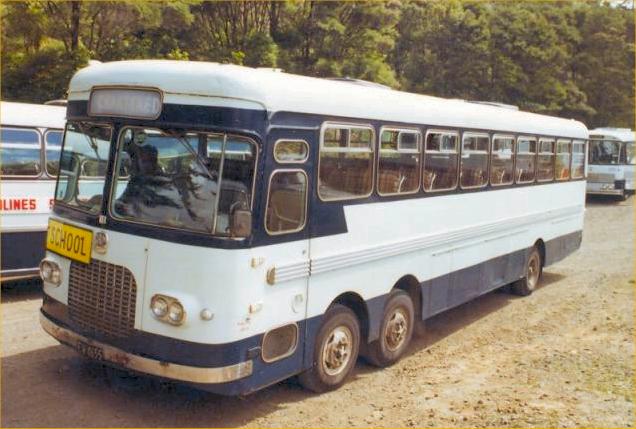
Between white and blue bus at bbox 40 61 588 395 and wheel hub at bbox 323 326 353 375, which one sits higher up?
white and blue bus at bbox 40 61 588 395

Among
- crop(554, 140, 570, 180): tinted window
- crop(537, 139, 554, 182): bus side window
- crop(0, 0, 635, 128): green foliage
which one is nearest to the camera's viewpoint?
crop(537, 139, 554, 182): bus side window

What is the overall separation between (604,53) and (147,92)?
3856cm

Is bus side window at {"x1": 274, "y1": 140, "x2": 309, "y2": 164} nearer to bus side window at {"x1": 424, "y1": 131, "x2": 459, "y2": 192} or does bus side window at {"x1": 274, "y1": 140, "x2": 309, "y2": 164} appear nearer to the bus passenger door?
the bus passenger door

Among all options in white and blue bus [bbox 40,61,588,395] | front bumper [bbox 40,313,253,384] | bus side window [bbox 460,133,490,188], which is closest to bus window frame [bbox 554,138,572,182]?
bus side window [bbox 460,133,490,188]

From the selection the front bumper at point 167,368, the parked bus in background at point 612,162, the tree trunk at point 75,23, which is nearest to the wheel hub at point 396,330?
the front bumper at point 167,368

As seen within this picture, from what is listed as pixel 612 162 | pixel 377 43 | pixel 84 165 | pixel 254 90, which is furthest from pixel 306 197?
pixel 612 162

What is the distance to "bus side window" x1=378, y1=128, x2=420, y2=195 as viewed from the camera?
7.21 meters

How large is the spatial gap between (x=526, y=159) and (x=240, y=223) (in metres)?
7.20

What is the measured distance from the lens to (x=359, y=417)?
6.16 m

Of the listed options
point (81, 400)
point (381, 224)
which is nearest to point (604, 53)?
point (381, 224)

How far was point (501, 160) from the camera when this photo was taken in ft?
33.4

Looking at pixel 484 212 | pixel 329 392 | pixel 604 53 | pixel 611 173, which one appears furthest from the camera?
pixel 604 53

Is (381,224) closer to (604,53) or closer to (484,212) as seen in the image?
(484,212)

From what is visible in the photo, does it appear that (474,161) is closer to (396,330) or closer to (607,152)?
(396,330)
